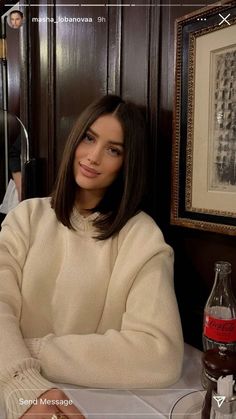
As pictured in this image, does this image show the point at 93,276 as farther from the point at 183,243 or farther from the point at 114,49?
the point at 114,49

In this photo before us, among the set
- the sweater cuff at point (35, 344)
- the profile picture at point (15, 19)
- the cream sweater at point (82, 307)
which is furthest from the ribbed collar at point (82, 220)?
the profile picture at point (15, 19)

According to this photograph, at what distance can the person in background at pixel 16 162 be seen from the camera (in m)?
1.00

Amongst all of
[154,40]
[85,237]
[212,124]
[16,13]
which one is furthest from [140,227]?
[16,13]

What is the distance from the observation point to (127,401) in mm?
558

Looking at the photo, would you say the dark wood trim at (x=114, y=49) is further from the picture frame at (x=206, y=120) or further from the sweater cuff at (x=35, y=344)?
the sweater cuff at (x=35, y=344)

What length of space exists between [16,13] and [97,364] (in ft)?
2.30

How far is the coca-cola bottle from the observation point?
0.58 meters

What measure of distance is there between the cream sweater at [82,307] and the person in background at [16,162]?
224 mm

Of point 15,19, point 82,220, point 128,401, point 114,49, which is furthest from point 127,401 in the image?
point 15,19

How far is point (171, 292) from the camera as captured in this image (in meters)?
0.65

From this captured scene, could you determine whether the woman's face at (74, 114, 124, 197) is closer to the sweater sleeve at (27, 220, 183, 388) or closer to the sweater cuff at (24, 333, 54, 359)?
the sweater sleeve at (27, 220, 183, 388)

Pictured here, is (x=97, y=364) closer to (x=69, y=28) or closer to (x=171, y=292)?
(x=171, y=292)

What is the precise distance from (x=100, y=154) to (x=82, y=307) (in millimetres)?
286

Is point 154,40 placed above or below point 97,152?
above
